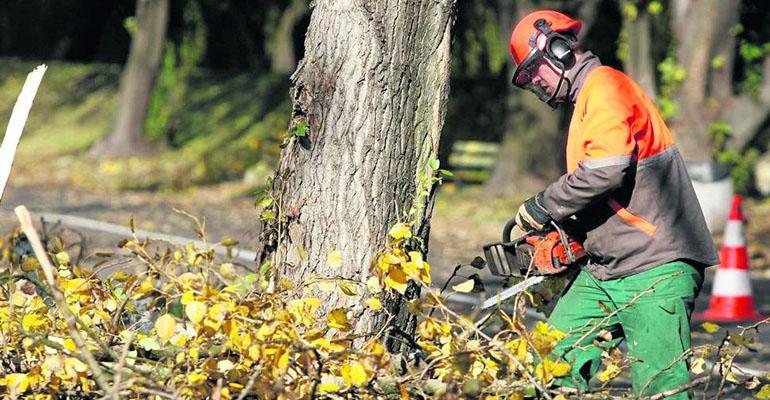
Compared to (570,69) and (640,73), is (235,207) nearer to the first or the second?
(640,73)

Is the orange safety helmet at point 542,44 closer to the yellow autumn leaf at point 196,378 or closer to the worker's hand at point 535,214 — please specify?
the worker's hand at point 535,214

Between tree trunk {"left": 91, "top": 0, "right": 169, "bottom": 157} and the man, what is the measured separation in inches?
683

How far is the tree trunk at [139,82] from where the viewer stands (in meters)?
21.8

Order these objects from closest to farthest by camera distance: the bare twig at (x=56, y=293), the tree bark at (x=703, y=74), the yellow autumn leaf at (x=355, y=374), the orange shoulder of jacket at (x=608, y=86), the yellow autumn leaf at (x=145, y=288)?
1. the bare twig at (x=56, y=293)
2. the yellow autumn leaf at (x=355, y=374)
3. the yellow autumn leaf at (x=145, y=288)
4. the orange shoulder of jacket at (x=608, y=86)
5. the tree bark at (x=703, y=74)

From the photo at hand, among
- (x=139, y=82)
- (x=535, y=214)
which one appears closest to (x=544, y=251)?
(x=535, y=214)

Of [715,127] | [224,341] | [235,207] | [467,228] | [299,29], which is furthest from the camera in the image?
[299,29]

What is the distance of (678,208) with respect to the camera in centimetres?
491

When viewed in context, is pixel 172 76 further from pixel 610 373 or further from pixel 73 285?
pixel 610 373

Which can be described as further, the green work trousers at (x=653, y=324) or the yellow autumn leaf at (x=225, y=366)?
the green work trousers at (x=653, y=324)

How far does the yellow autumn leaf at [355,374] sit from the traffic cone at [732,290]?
5907 millimetres

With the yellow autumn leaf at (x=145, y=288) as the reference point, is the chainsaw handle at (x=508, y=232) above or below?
above

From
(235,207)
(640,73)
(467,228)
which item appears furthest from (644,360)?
(235,207)

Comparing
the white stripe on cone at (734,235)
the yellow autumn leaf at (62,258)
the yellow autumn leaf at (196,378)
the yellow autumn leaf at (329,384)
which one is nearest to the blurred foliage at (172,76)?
the white stripe on cone at (734,235)

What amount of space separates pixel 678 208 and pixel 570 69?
0.64 m
